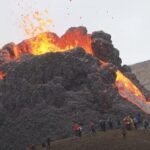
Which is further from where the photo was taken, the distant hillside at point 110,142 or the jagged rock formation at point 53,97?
the jagged rock formation at point 53,97

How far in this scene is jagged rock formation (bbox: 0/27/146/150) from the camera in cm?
9388

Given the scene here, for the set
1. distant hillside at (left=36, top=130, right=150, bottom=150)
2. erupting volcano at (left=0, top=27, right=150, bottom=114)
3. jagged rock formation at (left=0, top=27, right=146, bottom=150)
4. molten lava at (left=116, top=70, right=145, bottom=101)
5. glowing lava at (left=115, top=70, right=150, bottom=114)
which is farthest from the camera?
erupting volcano at (left=0, top=27, right=150, bottom=114)

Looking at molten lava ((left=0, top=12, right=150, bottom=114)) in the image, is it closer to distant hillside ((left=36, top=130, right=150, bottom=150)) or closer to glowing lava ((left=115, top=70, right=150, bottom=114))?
glowing lava ((left=115, top=70, right=150, bottom=114))

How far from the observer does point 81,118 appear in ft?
310

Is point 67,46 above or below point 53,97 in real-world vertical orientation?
above

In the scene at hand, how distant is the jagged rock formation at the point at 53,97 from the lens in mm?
93875

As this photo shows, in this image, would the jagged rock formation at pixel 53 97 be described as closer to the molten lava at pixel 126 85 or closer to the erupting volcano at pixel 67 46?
the molten lava at pixel 126 85

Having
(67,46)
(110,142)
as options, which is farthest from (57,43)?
(110,142)

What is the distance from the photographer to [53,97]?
99438 millimetres

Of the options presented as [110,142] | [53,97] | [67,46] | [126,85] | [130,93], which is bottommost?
[110,142]

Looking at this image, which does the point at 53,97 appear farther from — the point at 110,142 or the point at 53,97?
the point at 110,142

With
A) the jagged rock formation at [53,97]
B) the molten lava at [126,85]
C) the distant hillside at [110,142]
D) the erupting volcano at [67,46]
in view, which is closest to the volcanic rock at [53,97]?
the jagged rock formation at [53,97]

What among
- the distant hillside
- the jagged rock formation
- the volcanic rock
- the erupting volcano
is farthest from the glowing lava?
the distant hillside

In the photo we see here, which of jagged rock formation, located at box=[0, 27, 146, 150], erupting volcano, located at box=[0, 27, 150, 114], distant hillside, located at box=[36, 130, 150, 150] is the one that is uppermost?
erupting volcano, located at box=[0, 27, 150, 114]
